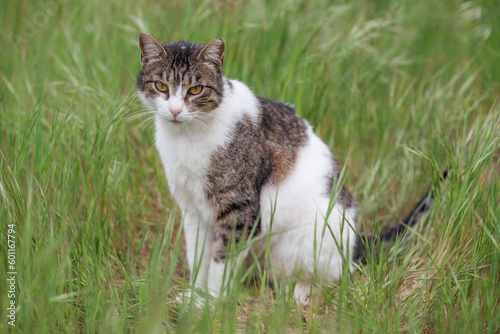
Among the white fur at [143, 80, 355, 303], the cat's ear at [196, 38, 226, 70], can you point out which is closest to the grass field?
the white fur at [143, 80, 355, 303]

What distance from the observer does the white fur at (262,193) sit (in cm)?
292

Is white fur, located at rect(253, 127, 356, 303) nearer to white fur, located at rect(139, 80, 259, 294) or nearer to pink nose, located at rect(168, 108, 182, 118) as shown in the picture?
white fur, located at rect(139, 80, 259, 294)

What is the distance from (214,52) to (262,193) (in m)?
0.98

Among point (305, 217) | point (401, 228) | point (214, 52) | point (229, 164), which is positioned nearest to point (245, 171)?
point (229, 164)

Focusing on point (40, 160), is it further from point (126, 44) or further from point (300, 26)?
point (300, 26)

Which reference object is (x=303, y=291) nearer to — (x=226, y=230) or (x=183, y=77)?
(x=226, y=230)

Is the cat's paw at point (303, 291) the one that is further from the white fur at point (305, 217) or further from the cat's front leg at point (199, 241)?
the cat's front leg at point (199, 241)

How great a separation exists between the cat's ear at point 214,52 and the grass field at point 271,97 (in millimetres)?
742

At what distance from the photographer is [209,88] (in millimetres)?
2906

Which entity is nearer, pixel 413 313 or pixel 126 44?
pixel 413 313

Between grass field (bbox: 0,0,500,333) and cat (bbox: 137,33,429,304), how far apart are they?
246 mm

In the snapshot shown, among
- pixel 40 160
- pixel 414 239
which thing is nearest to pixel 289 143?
pixel 414 239

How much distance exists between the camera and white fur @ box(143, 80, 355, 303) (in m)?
2.92

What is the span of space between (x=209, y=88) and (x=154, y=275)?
48.6 inches
